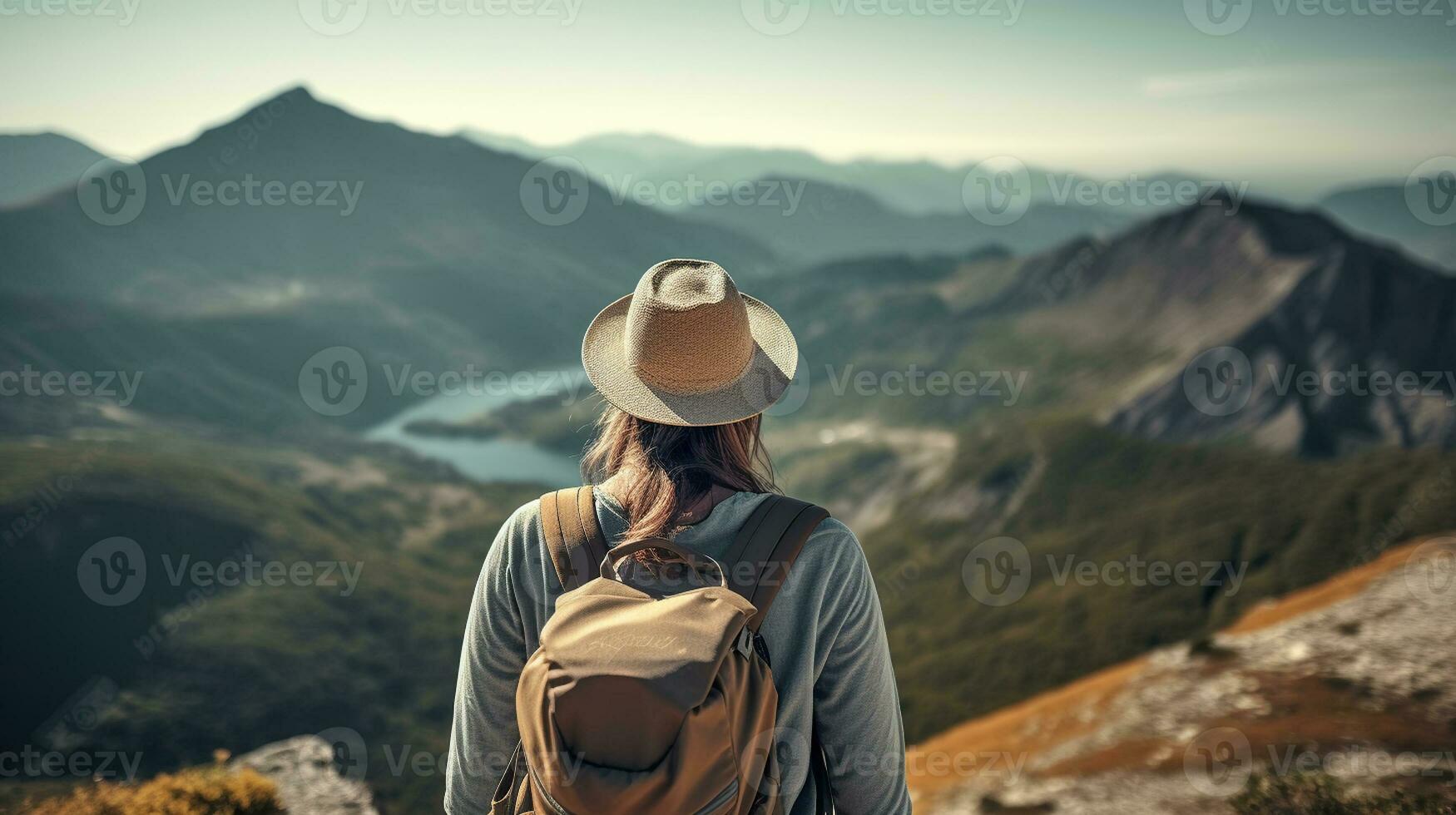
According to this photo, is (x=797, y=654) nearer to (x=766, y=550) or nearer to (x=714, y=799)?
(x=766, y=550)

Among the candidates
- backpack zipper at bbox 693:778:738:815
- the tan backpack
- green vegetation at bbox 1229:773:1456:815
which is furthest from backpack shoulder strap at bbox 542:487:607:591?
green vegetation at bbox 1229:773:1456:815

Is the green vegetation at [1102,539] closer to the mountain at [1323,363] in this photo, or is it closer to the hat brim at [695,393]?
the mountain at [1323,363]

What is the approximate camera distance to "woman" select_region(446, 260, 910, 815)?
136 inches

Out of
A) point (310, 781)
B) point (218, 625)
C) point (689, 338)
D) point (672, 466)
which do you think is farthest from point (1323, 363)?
point (672, 466)

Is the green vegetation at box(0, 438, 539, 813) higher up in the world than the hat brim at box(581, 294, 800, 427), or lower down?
lower down

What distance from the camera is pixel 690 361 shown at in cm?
377

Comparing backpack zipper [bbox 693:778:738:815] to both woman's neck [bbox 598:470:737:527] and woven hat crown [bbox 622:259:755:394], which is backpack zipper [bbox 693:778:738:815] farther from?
woven hat crown [bbox 622:259:755:394]

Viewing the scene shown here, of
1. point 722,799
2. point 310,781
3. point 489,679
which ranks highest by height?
point 489,679

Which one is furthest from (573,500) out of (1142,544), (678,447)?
(1142,544)

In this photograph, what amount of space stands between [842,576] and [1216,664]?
29722mm

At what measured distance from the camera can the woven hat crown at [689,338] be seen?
149 inches

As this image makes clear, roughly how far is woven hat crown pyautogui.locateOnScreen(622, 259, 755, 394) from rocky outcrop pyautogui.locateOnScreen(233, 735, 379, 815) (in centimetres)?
1449

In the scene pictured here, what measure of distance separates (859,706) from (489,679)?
1.63 meters

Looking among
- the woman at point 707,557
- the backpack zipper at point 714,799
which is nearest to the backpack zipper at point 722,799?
the backpack zipper at point 714,799
